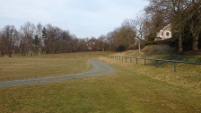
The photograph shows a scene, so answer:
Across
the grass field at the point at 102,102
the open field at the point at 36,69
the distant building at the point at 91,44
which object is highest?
the distant building at the point at 91,44

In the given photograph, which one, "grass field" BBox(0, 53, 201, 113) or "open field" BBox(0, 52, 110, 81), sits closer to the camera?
"grass field" BBox(0, 53, 201, 113)

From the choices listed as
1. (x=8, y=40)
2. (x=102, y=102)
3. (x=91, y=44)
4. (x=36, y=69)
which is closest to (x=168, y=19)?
(x=36, y=69)

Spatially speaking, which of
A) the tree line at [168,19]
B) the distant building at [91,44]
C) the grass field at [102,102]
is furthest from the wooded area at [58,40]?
the grass field at [102,102]

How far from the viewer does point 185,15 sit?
21.4 metres

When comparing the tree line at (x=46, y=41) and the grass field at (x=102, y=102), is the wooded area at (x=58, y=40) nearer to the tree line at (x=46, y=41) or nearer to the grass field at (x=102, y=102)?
the tree line at (x=46, y=41)

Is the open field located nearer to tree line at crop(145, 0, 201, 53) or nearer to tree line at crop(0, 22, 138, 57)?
tree line at crop(145, 0, 201, 53)

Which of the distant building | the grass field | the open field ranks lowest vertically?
the open field

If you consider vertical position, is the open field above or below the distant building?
below

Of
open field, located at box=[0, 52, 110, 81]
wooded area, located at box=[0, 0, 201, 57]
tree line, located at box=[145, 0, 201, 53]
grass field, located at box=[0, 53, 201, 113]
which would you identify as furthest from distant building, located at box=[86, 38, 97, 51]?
grass field, located at box=[0, 53, 201, 113]

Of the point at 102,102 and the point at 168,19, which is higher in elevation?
the point at 168,19

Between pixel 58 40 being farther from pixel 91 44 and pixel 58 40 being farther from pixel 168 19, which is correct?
pixel 168 19

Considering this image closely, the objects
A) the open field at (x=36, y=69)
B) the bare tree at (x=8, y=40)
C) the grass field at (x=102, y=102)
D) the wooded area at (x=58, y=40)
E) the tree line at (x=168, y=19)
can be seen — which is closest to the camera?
the grass field at (x=102, y=102)

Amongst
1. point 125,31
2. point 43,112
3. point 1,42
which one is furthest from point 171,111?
point 1,42

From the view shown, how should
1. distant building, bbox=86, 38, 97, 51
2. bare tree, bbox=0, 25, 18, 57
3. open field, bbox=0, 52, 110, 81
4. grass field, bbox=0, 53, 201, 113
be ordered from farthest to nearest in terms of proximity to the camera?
distant building, bbox=86, 38, 97, 51, bare tree, bbox=0, 25, 18, 57, open field, bbox=0, 52, 110, 81, grass field, bbox=0, 53, 201, 113
